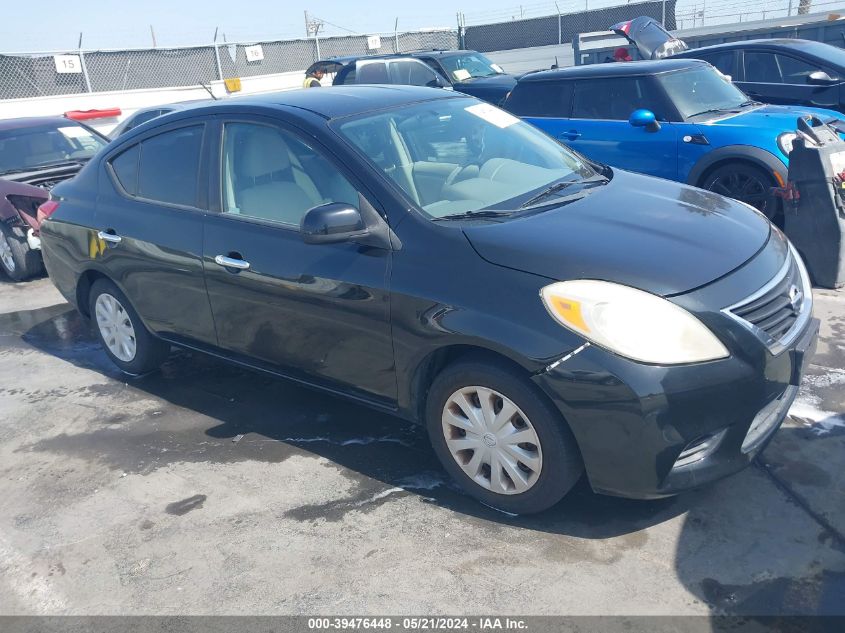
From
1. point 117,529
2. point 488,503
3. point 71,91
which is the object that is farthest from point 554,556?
point 71,91

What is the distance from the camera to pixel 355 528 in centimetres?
333

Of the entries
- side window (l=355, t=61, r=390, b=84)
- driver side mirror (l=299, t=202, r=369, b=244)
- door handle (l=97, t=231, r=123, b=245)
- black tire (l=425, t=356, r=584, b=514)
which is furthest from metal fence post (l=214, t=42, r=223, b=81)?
black tire (l=425, t=356, r=584, b=514)

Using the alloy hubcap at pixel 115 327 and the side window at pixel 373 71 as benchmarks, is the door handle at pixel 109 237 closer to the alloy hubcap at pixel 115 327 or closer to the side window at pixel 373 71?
the alloy hubcap at pixel 115 327

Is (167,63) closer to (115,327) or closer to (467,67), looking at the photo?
(467,67)

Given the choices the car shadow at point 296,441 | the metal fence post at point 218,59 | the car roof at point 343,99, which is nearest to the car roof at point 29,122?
the car shadow at point 296,441

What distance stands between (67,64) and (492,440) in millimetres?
17562

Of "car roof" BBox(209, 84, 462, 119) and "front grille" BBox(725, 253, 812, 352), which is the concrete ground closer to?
"front grille" BBox(725, 253, 812, 352)

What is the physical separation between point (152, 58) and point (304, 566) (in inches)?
734

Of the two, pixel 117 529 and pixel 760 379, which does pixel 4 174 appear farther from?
pixel 760 379

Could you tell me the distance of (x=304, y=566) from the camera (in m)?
3.11

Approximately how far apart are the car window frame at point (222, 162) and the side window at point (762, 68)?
7217 millimetres

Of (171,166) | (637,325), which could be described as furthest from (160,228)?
(637,325)

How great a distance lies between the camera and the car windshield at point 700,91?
7.30 m

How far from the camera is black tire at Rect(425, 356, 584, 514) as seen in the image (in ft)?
9.77
